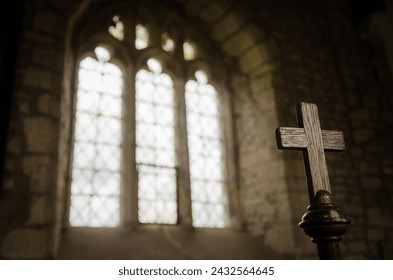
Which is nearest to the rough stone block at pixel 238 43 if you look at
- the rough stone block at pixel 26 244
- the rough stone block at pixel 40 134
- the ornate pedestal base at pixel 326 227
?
the rough stone block at pixel 40 134

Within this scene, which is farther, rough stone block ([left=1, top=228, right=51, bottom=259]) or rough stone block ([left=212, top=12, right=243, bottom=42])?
rough stone block ([left=212, top=12, right=243, bottom=42])

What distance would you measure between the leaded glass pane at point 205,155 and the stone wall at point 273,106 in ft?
0.71

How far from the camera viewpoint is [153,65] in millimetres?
4008

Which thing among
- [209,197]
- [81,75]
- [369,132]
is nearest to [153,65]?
[81,75]

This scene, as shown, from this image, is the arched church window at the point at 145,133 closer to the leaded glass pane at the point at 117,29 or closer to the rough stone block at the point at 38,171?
the leaded glass pane at the point at 117,29

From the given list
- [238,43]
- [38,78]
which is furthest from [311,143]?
[238,43]

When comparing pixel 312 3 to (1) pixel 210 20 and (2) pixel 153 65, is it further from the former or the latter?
(2) pixel 153 65

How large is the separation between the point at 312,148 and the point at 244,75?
8.80 ft

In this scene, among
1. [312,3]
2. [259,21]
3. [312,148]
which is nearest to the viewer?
[312,148]

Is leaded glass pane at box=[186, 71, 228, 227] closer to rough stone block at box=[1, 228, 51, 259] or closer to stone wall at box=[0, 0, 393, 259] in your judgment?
stone wall at box=[0, 0, 393, 259]

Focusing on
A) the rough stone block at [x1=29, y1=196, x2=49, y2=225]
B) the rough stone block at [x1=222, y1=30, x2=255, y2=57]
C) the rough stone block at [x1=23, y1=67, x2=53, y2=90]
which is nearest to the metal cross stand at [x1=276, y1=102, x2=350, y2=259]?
the rough stone block at [x1=29, y1=196, x2=49, y2=225]

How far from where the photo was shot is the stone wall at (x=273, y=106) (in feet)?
8.59

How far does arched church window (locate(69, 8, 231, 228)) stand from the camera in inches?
129

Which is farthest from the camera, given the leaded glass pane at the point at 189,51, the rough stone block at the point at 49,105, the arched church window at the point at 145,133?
the leaded glass pane at the point at 189,51
